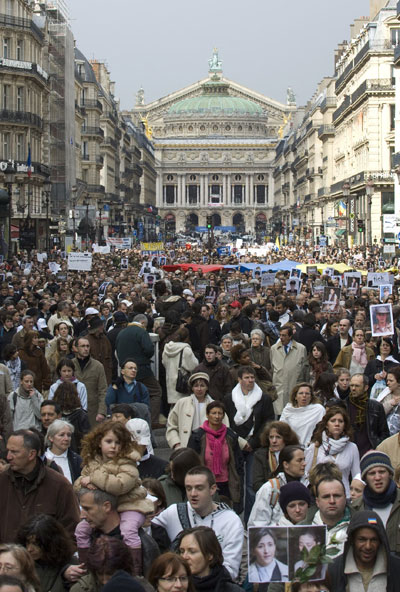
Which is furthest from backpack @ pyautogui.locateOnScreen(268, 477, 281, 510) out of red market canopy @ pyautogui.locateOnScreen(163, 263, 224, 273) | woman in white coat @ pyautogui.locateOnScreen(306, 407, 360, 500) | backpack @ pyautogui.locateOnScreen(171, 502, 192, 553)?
→ red market canopy @ pyautogui.locateOnScreen(163, 263, 224, 273)

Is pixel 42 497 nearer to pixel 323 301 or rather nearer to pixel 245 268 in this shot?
pixel 323 301

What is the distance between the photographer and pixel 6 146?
4925cm

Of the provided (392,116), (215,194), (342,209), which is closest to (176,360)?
(392,116)

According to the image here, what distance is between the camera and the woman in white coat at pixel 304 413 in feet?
30.0

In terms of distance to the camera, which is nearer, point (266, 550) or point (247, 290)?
point (266, 550)

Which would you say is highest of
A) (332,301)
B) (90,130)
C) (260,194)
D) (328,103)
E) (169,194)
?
(328,103)

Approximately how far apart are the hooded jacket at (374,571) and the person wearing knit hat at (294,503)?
71 cm

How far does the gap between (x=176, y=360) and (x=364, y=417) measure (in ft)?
10.2

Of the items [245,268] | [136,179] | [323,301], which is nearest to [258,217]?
[136,179]

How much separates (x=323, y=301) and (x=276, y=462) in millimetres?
11647

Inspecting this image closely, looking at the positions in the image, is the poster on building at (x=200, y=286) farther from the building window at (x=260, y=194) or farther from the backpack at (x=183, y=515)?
the building window at (x=260, y=194)

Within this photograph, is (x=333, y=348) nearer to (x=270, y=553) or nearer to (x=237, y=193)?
(x=270, y=553)

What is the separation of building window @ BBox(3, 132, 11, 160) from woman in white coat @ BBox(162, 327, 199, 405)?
37777 millimetres

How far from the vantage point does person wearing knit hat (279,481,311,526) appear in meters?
6.22
